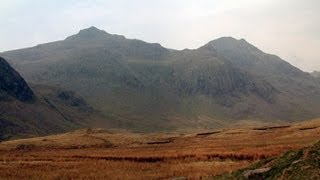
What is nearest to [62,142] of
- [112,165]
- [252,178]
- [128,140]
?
[128,140]

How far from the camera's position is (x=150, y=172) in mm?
48188

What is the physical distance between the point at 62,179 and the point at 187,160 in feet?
58.9

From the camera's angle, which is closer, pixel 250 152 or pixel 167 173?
pixel 167 173

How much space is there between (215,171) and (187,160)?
14066mm

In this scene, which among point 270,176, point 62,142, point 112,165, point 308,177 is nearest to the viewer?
point 308,177

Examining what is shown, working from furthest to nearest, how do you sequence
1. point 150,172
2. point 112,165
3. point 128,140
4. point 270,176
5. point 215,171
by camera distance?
point 128,140
point 112,165
point 150,172
point 215,171
point 270,176

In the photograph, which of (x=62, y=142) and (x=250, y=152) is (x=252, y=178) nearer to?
(x=250, y=152)

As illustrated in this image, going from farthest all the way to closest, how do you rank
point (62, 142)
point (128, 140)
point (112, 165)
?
point (128, 140) < point (62, 142) < point (112, 165)

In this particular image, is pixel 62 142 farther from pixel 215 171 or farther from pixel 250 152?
pixel 215 171

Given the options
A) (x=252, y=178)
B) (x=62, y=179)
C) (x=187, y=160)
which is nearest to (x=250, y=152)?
(x=187, y=160)

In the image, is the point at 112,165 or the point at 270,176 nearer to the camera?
the point at 270,176

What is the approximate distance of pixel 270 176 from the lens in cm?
3002

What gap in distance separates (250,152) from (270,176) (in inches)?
1132

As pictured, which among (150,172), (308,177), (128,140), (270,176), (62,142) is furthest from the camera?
(128,140)
